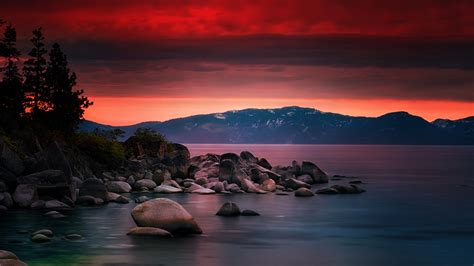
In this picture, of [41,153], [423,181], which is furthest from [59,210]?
[423,181]

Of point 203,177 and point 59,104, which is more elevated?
point 59,104

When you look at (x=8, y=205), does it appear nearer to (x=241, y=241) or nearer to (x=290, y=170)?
(x=241, y=241)

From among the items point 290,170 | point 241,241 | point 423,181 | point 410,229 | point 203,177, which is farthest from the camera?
point 423,181

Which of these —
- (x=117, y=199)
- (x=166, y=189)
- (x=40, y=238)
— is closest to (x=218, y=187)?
(x=166, y=189)

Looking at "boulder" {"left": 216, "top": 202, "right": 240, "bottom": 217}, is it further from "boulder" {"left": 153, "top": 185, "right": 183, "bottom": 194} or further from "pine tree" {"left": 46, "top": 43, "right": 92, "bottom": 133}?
"pine tree" {"left": 46, "top": 43, "right": 92, "bottom": 133}

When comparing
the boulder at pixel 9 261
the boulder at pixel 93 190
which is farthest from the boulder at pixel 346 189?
the boulder at pixel 9 261

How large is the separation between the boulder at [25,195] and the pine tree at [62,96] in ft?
109

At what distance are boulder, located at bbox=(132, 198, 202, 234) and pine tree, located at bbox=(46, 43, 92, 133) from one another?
48.3m

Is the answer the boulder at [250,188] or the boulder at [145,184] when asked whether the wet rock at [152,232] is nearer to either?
the boulder at [145,184]

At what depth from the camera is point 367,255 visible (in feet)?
103

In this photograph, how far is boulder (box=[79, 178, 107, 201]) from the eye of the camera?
171 ft

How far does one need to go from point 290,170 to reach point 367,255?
50591 millimetres

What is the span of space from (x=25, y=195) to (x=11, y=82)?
121 ft

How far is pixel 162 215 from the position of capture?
34344mm
